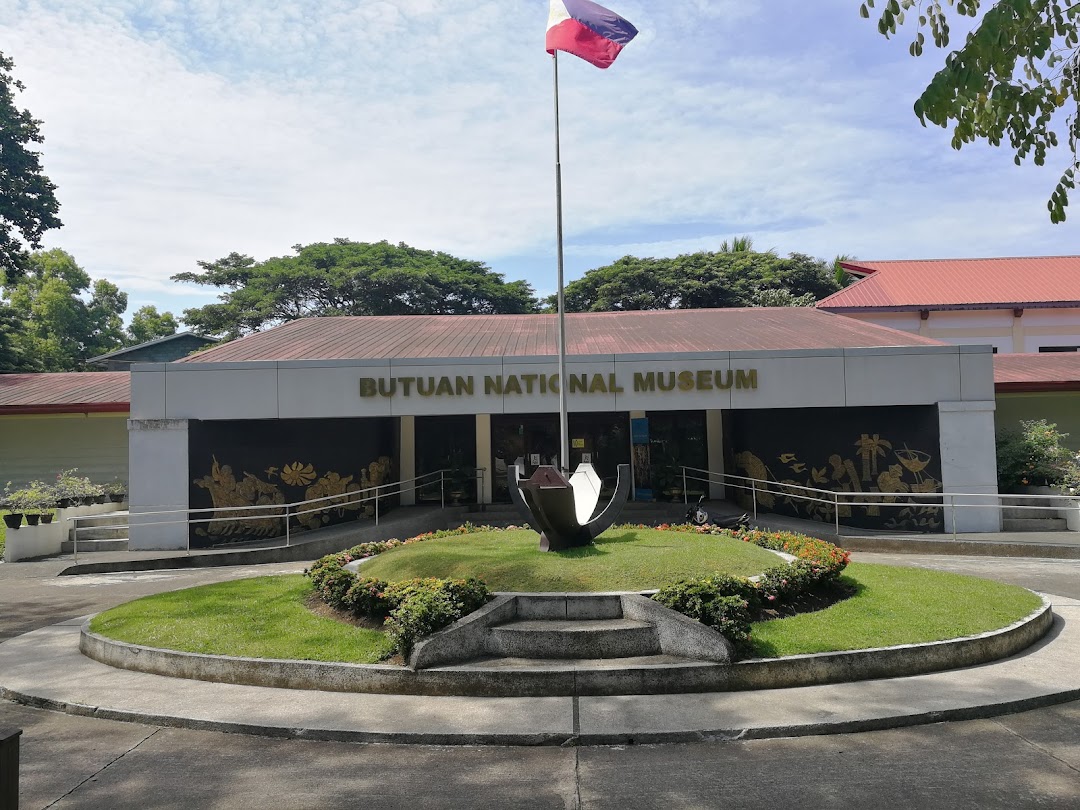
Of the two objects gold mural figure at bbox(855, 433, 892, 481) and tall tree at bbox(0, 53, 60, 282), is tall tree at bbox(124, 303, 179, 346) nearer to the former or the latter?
tall tree at bbox(0, 53, 60, 282)

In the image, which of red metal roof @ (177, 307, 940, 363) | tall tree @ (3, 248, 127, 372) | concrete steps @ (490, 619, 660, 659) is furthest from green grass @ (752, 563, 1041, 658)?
tall tree @ (3, 248, 127, 372)

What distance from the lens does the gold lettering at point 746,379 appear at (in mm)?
18938

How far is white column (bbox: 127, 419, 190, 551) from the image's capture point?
18219mm

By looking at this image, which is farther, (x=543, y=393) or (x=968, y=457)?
(x=543, y=393)

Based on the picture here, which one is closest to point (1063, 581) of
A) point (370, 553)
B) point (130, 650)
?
point (370, 553)

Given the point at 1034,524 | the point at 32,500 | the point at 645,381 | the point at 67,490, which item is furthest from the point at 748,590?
the point at 67,490

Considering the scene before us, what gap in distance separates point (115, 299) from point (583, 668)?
6799 centimetres

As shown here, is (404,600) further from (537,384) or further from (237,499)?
(237,499)

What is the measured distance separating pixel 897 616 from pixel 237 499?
574 inches

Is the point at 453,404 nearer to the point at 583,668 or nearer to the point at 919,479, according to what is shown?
the point at 919,479

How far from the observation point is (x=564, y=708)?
7320 millimetres

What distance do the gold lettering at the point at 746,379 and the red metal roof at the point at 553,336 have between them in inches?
55.6

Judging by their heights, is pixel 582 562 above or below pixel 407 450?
below

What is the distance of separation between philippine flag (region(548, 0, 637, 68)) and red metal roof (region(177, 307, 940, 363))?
863 centimetres
